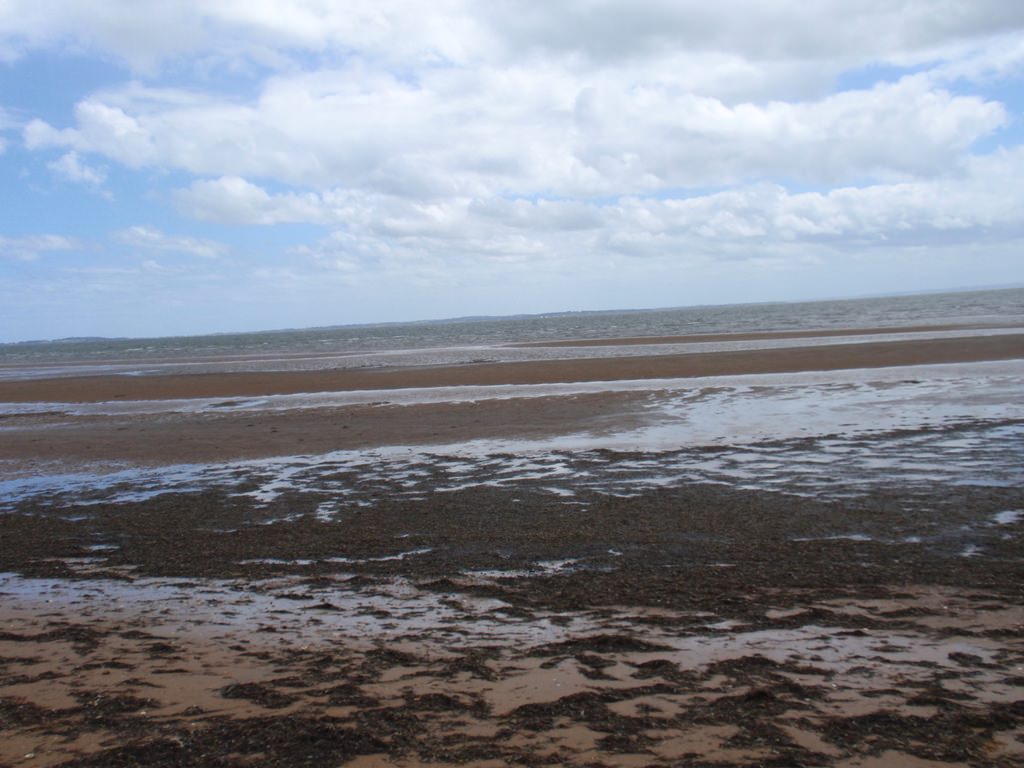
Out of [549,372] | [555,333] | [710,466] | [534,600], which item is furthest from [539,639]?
[555,333]

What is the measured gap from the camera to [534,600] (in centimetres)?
644

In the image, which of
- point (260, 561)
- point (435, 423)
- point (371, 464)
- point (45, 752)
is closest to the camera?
point (45, 752)

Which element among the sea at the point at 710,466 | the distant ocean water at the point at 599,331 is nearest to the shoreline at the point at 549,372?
the sea at the point at 710,466

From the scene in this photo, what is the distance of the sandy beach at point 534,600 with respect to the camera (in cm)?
421

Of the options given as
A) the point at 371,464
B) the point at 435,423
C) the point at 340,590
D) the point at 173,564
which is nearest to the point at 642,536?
the point at 340,590

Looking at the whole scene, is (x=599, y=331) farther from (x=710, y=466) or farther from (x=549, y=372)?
(x=710, y=466)

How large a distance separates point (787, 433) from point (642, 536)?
7248 mm

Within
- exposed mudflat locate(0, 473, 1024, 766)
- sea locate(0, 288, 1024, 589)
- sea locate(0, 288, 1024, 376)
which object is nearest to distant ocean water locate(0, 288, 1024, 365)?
sea locate(0, 288, 1024, 376)

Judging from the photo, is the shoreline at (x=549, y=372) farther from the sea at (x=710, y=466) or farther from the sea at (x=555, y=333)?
the sea at (x=555, y=333)

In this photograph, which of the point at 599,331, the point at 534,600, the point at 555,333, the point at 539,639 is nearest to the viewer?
the point at 539,639

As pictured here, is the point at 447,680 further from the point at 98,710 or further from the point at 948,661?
the point at 948,661

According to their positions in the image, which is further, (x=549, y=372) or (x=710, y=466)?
(x=549, y=372)

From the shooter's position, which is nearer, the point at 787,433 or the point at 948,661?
the point at 948,661

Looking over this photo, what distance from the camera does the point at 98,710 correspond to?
15.3 ft
